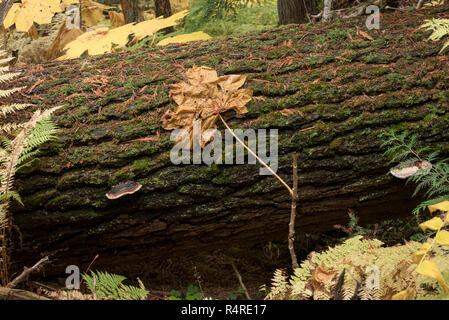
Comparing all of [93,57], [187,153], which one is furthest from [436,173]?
[93,57]

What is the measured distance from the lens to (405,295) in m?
1.21

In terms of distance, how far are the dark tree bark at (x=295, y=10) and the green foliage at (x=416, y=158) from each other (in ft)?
9.19

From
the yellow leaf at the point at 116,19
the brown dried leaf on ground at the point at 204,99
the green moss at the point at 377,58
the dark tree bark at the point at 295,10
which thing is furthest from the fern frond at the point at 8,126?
the yellow leaf at the point at 116,19

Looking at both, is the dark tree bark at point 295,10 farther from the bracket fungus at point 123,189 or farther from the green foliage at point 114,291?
the green foliage at point 114,291

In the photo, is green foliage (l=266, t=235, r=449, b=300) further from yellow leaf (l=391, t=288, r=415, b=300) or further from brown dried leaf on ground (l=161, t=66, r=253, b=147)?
brown dried leaf on ground (l=161, t=66, r=253, b=147)

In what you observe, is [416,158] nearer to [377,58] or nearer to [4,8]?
[377,58]

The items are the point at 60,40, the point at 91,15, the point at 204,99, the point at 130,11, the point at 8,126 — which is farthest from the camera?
the point at 91,15

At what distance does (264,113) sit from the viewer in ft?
8.71

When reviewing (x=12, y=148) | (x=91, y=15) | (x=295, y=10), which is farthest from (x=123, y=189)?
(x=91, y=15)

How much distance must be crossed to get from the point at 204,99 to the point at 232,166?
22.7 inches

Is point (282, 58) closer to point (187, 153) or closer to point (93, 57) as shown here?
point (187, 153)

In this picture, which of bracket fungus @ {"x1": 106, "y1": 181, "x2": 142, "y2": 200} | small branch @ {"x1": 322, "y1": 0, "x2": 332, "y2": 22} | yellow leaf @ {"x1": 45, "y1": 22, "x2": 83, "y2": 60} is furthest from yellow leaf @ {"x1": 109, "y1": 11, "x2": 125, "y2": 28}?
bracket fungus @ {"x1": 106, "y1": 181, "x2": 142, "y2": 200}

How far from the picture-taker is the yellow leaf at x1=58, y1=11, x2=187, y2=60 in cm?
385

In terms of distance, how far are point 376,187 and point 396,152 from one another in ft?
0.98
